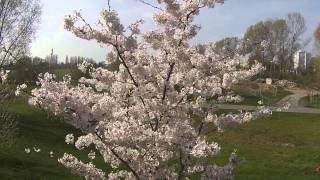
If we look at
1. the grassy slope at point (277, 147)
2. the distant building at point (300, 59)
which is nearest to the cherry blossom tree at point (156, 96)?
the grassy slope at point (277, 147)

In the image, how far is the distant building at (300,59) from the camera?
97.2 m

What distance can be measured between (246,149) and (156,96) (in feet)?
62.0

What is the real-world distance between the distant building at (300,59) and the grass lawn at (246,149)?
5938cm

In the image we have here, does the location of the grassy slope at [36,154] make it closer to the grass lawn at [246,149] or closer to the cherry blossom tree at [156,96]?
the grass lawn at [246,149]

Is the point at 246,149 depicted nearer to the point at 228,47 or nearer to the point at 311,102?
the point at 228,47

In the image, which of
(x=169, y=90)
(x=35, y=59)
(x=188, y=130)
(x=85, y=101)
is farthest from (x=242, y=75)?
(x=35, y=59)

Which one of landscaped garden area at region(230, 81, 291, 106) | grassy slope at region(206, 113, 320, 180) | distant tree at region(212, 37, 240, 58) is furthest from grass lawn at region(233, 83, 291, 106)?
grassy slope at region(206, 113, 320, 180)

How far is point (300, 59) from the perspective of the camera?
102 metres

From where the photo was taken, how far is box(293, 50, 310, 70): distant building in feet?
319

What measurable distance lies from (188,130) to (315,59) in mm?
62928

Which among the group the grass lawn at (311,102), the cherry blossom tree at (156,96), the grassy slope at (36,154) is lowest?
the grassy slope at (36,154)

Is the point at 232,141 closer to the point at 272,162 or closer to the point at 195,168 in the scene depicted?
the point at 272,162

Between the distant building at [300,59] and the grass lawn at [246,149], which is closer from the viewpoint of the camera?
the grass lawn at [246,149]

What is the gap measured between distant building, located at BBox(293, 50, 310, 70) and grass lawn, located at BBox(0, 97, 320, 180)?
59.4 meters
